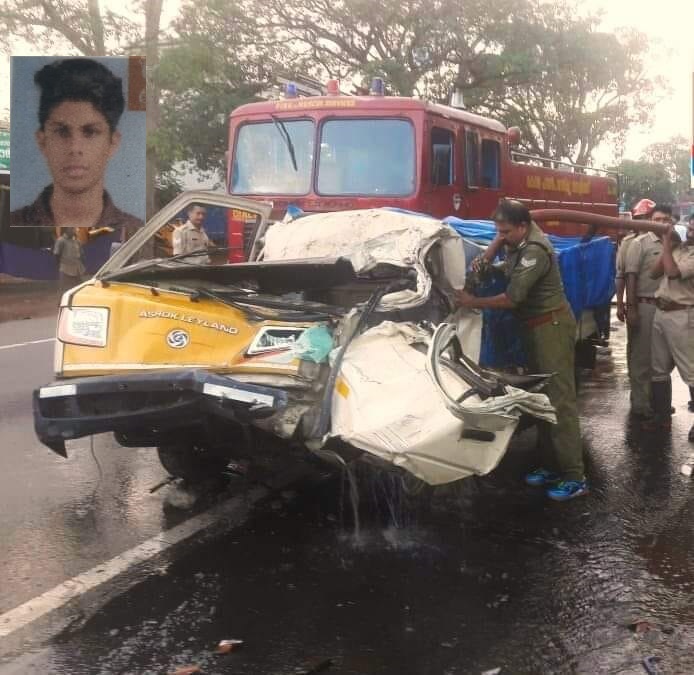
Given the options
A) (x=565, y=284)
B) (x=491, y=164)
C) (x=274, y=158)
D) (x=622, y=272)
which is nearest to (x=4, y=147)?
(x=274, y=158)

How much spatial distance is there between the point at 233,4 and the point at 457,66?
585 centimetres

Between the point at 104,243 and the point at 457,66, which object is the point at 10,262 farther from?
the point at 457,66

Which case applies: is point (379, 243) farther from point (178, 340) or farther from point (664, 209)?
point (664, 209)

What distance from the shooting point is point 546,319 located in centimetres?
527

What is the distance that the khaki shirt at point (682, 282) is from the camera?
653 cm

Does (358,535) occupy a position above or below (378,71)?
below

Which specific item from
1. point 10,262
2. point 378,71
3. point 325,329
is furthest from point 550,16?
point 325,329

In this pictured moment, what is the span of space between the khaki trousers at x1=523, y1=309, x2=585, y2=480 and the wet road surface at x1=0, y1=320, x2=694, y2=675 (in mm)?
266

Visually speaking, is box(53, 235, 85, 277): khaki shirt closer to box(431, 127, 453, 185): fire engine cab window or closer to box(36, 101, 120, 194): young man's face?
box(36, 101, 120, 194): young man's face

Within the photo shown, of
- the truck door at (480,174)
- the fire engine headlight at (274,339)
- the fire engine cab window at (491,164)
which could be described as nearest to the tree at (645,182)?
the fire engine cab window at (491,164)

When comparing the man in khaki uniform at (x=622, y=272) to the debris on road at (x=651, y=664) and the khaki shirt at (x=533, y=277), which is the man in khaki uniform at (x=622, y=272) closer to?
the khaki shirt at (x=533, y=277)

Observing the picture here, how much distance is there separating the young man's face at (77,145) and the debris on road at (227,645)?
8402mm

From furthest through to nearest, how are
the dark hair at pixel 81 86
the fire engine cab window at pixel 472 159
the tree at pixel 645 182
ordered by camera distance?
the tree at pixel 645 182
the dark hair at pixel 81 86
the fire engine cab window at pixel 472 159

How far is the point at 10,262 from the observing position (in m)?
22.6
